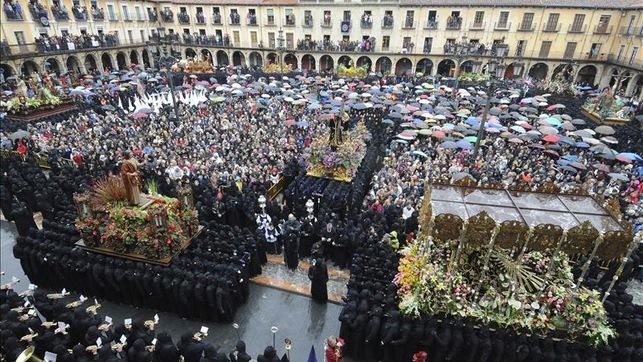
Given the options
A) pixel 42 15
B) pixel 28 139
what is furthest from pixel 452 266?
pixel 42 15

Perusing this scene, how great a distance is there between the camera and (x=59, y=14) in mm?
34188

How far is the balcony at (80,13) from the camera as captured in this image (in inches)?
1407

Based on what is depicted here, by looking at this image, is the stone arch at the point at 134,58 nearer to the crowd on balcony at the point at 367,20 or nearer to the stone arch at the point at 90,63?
the stone arch at the point at 90,63

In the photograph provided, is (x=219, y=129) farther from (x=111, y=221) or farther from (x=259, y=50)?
(x=259, y=50)

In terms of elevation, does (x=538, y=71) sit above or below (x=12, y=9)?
below

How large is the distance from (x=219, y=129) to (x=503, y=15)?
3127 centimetres

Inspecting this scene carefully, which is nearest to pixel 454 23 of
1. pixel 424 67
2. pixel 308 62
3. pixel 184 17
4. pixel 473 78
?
pixel 424 67

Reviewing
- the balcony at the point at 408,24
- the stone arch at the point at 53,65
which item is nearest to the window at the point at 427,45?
the balcony at the point at 408,24

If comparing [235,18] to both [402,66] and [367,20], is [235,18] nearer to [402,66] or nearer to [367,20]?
[367,20]

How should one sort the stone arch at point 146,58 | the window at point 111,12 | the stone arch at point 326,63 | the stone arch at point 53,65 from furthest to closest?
the stone arch at point 146,58
the stone arch at point 326,63
the window at point 111,12
the stone arch at point 53,65

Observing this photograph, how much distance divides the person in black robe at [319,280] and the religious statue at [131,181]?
5218 mm

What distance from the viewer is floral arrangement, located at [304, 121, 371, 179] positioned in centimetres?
1484

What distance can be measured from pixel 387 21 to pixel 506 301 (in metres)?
36.3

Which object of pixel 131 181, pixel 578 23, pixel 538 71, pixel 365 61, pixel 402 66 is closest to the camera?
pixel 131 181
